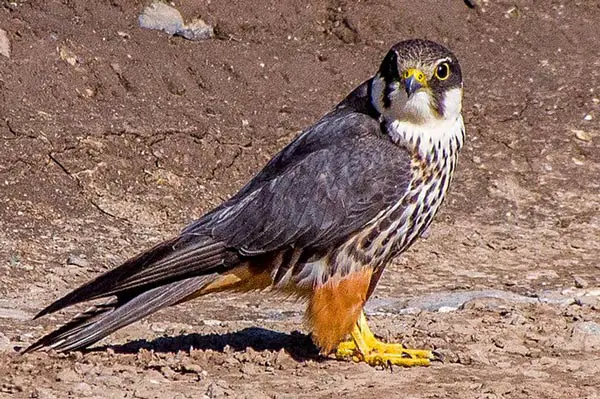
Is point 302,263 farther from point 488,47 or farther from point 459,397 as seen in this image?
point 488,47

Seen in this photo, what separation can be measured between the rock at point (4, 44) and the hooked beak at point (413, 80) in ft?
14.8

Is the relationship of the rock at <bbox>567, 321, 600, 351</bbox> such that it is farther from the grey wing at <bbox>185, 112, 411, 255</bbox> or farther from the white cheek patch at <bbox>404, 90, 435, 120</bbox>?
the white cheek patch at <bbox>404, 90, 435, 120</bbox>

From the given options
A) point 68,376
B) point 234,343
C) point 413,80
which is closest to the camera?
point 68,376

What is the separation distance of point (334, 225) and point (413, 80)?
77 centimetres

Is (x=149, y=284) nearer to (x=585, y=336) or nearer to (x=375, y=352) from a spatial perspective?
(x=375, y=352)

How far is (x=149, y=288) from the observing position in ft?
20.6

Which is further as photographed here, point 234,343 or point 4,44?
point 4,44

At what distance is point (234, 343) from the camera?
6699 millimetres

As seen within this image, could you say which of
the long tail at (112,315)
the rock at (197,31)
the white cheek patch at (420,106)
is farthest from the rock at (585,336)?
the rock at (197,31)

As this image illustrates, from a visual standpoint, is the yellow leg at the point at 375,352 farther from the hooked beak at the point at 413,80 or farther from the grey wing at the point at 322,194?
the hooked beak at the point at 413,80

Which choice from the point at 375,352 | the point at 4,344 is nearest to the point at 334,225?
the point at 375,352

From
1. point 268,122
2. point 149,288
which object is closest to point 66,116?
point 268,122

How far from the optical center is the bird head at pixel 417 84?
6254 millimetres

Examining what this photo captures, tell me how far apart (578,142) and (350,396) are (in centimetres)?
497
